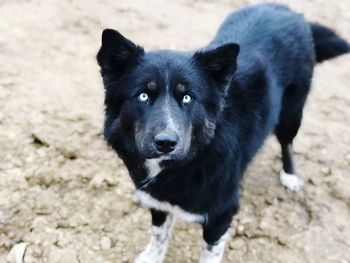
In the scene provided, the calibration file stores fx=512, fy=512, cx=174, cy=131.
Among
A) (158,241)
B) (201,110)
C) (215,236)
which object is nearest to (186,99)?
(201,110)

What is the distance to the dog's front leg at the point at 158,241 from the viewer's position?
3.64 meters

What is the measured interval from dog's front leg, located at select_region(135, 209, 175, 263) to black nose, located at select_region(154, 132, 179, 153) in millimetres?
1005

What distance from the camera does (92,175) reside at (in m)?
4.26

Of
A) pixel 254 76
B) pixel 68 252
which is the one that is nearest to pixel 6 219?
pixel 68 252

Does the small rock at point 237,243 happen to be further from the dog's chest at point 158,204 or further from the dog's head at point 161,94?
the dog's head at point 161,94

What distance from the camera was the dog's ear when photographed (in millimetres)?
2918

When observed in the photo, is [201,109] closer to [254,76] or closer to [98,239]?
[254,76]

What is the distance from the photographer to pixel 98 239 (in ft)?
12.7

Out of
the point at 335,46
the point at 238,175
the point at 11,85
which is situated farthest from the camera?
the point at 11,85

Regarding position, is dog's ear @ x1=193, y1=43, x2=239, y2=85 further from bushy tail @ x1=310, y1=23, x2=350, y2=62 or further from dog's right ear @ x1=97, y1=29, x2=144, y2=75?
bushy tail @ x1=310, y1=23, x2=350, y2=62

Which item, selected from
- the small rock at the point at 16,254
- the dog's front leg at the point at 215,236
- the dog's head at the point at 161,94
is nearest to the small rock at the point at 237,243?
the dog's front leg at the point at 215,236

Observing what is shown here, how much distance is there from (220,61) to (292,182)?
177 centimetres

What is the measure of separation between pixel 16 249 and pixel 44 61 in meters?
2.27

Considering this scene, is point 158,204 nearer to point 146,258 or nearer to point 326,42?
point 146,258
